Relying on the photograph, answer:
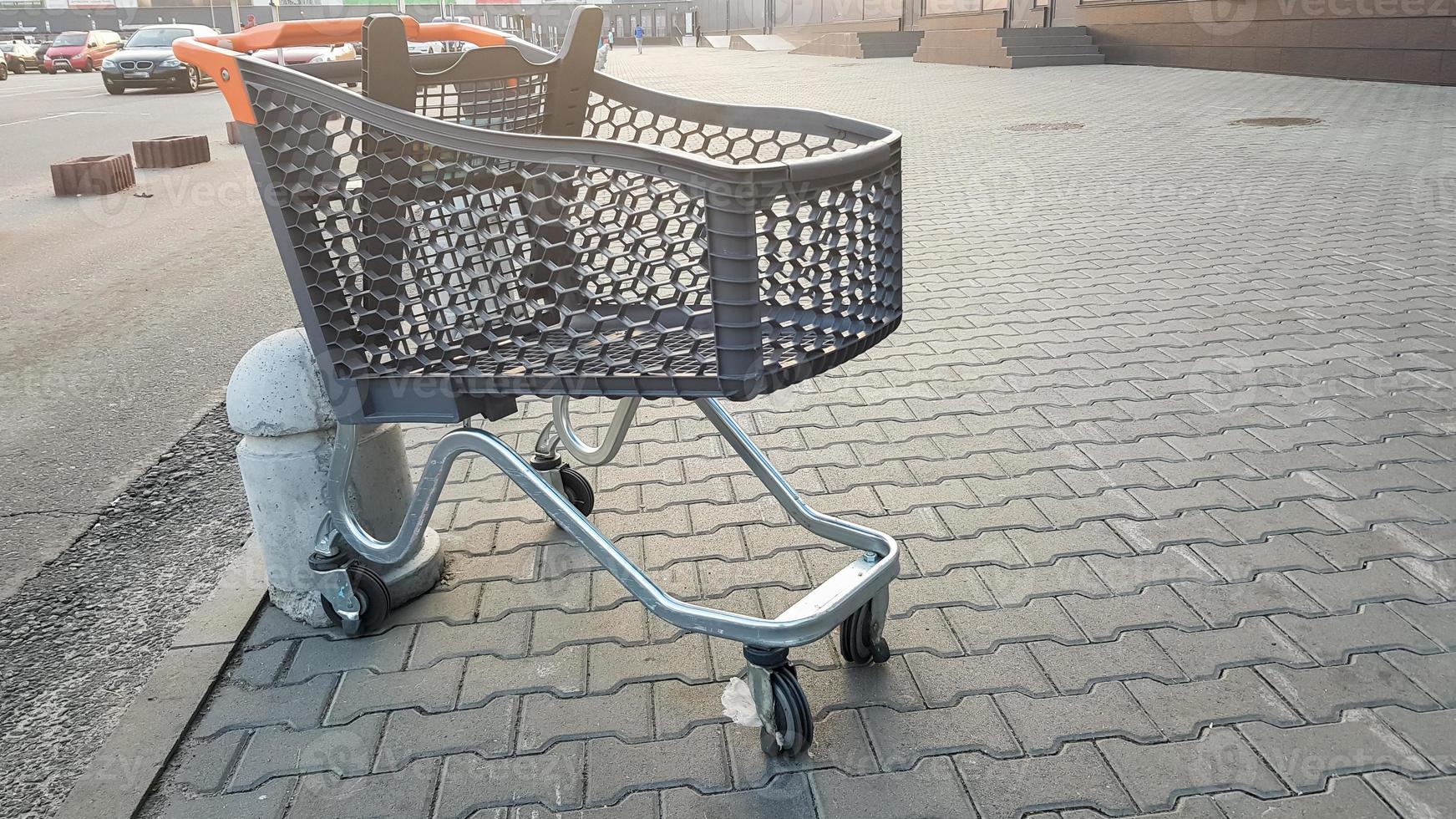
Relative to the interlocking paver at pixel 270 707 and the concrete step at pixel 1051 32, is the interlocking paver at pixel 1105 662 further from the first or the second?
the concrete step at pixel 1051 32

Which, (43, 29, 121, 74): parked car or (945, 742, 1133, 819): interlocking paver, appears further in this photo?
(43, 29, 121, 74): parked car

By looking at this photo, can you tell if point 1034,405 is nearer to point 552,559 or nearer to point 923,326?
point 923,326

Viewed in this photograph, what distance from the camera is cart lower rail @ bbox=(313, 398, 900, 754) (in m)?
2.12

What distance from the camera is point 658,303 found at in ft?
7.38

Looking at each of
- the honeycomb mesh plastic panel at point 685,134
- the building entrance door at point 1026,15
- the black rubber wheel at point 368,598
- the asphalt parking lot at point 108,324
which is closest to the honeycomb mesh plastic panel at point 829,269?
the honeycomb mesh plastic panel at point 685,134

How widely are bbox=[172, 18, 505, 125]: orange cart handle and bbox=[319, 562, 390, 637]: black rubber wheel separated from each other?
1051 millimetres

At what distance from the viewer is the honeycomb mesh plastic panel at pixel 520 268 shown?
1.94 m

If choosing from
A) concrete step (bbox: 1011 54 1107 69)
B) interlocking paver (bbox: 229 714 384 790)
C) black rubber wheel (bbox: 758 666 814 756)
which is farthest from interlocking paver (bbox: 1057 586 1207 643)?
concrete step (bbox: 1011 54 1107 69)

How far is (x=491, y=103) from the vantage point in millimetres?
2434

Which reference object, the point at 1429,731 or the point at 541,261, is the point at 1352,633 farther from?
the point at 541,261

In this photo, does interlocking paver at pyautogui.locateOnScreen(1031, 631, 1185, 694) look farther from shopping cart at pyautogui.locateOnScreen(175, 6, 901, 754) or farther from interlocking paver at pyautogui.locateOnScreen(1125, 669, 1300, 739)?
shopping cart at pyautogui.locateOnScreen(175, 6, 901, 754)

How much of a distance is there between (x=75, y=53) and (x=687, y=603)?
40.6m

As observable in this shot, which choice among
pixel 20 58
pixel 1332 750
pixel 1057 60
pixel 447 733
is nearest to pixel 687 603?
pixel 447 733

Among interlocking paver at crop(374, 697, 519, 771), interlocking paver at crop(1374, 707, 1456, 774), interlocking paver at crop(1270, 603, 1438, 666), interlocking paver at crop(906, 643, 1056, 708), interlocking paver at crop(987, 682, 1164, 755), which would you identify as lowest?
interlocking paver at crop(987, 682, 1164, 755)
